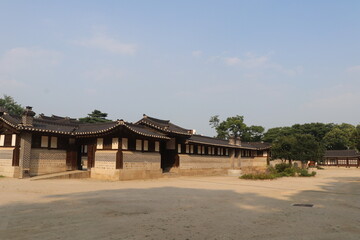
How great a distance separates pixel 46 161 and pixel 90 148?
3935 mm

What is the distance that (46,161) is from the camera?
2516 centimetres

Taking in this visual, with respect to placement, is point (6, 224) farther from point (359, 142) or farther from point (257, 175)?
point (359, 142)

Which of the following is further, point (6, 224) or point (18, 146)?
point (18, 146)

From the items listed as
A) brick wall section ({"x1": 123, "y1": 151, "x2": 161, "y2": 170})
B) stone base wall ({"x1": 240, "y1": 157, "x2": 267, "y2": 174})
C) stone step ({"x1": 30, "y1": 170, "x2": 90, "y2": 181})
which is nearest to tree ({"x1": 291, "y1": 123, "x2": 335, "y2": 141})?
stone base wall ({"x1": 240, "y1": 157, "x2": 267, "y2": 174})

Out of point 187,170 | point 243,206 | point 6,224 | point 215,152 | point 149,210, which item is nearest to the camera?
point 6,224

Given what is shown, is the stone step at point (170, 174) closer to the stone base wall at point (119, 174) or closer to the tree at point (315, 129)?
the stone base wall at point (119, 174)

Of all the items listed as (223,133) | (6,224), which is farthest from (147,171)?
(223,133)

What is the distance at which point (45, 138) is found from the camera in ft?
82.4

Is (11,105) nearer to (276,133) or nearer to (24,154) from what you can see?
(24,154)

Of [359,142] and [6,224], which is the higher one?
[359,142]

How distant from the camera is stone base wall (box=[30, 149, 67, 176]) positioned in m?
24.1

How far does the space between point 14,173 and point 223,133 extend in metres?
59.2

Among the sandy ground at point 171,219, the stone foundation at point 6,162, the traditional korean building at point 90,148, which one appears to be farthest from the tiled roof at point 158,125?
the sandy ground at point 171,219

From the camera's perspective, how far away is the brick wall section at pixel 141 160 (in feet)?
82.3
